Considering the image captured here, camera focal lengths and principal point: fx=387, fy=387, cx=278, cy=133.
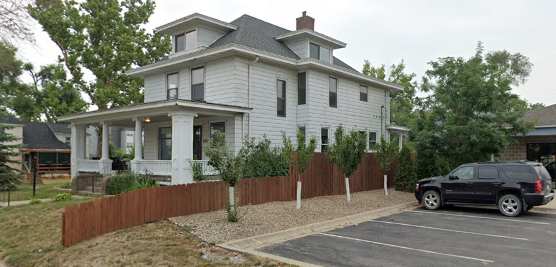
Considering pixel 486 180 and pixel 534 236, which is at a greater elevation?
pixel 486 180

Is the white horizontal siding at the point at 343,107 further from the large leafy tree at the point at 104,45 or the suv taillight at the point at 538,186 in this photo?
the large leafy tree at the point at 104,45

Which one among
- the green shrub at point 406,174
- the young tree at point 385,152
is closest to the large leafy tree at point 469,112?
the green shrub at point 406,174

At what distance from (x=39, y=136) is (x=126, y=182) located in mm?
24672

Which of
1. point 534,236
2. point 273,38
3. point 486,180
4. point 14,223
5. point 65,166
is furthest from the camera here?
point 65,166

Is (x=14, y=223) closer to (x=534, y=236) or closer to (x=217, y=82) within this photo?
(x=217, y=82)

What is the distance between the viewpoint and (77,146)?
66.3 feet

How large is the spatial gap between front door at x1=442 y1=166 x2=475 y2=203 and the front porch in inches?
333

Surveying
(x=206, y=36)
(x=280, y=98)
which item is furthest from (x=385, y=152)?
(x=206, y=36)

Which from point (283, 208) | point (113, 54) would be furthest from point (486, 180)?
point (113, 54)

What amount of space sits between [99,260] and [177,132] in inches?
297

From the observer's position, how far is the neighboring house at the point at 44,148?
3281 centimetres

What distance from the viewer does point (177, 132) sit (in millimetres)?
14758

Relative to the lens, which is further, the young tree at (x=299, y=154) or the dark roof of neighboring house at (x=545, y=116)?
the dark roof of neighboring house at (x=545, y=116)

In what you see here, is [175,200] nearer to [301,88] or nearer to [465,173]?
[465,173]
